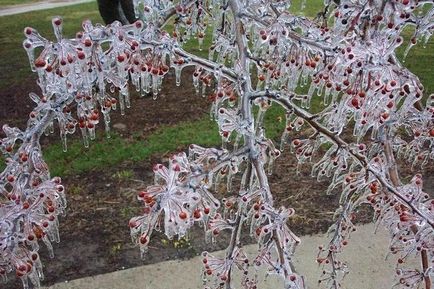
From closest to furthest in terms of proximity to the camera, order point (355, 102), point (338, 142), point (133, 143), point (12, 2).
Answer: point (355, 102), point (338, 142), point (133, 143), point (12, 2)

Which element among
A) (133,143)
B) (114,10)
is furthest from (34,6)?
(133,143)

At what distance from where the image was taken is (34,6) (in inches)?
679

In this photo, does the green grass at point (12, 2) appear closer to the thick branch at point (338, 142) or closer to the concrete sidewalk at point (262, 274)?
the concrete sidewalk at point (262, 274)

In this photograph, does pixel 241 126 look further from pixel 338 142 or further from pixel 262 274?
pixel 262 274

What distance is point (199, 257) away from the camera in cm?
432

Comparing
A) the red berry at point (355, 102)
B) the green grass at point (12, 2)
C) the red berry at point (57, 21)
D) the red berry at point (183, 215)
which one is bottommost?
the green grass at point (12, 2)

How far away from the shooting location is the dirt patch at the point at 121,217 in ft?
14.1

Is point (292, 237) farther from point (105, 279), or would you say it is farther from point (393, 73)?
→ point (105, 279)

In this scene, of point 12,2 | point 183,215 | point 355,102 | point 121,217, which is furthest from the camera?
point 12,2

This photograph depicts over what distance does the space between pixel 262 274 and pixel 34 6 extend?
15293 millimetres

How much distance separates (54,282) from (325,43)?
2.79 m

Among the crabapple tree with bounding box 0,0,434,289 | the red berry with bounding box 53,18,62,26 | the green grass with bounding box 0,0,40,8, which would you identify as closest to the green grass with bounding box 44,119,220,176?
the crabapple tree with bounding box 0,0,434,289

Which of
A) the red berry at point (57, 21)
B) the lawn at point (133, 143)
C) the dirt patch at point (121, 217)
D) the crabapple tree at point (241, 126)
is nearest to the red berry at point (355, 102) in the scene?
the crabapple tree at point (241, 126)

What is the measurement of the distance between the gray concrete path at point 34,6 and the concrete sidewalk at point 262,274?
13824 millimetres
